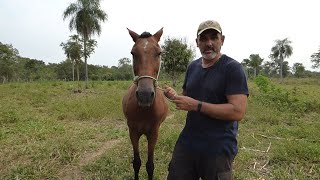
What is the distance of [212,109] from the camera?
2.17 m

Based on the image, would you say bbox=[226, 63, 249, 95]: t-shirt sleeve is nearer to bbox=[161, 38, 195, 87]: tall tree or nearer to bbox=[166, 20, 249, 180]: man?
bbox=[166, 20, 249, 180]: man

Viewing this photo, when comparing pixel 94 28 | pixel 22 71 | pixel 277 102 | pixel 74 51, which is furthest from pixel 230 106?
pixel 22 71

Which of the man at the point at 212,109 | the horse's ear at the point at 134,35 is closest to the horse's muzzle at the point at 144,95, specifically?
the man at the point at 212,109

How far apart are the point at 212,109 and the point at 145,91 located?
0.76m

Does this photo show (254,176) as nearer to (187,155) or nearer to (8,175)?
(187,155)

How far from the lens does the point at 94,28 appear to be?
2131cm

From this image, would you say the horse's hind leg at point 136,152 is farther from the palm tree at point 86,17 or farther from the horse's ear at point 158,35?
the palm tree at point 86,17

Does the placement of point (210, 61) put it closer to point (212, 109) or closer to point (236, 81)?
point (236, 81)

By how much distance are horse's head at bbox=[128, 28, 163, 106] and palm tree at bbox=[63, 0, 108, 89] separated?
719 inches

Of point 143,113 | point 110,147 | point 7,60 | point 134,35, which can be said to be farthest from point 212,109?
point 7,60

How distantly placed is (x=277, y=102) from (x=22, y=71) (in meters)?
41.0

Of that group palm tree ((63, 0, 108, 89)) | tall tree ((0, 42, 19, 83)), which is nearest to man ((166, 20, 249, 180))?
palm tree ((63, 0, 108, 89))

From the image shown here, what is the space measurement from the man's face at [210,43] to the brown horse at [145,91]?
650 mm

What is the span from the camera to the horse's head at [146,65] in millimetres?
2721
